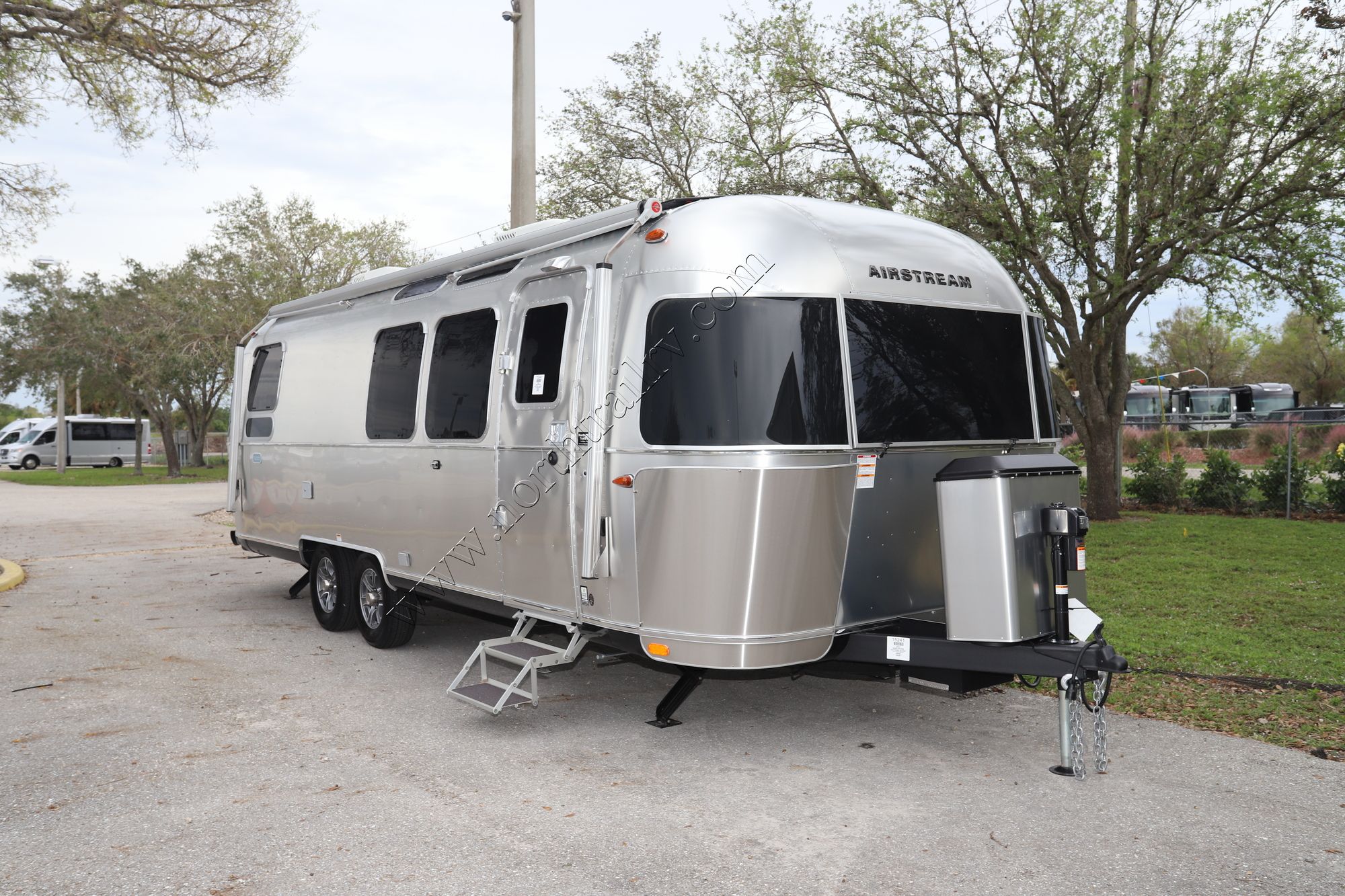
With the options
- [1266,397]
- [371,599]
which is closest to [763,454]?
[371,599]

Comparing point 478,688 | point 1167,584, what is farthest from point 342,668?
point 1167,584

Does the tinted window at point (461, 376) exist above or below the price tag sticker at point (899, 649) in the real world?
above

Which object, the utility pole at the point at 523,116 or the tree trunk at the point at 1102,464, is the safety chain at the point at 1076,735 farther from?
the tree trunk at the point at 1102,464

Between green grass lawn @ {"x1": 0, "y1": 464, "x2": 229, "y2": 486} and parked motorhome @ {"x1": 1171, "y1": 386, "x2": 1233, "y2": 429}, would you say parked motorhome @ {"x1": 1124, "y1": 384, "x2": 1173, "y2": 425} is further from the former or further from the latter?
green grass lawn @ {"x1": 0, "y1": 464, "x2": 229, "y2": 486}

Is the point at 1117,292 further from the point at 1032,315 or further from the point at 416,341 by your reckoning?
the point at 416,341

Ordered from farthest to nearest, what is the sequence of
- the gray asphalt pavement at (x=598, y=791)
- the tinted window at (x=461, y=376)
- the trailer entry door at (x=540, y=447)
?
the tinted window at (x=461, y=376)
the trailer entry door at (x=540, y=447)
the gray asphalt pavement at (x=598, y=791)

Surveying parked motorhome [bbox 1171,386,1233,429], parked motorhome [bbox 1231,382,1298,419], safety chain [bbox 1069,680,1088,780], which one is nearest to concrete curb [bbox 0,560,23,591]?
safety chain [bbox 1069,680,1088,780]

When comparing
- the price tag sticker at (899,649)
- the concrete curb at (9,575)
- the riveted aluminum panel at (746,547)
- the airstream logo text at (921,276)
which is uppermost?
the airstream logo text at (921,276)

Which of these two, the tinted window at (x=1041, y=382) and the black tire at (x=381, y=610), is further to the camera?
the black tire at (x=381, y=610)

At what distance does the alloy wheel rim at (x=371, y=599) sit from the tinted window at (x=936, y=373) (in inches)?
173

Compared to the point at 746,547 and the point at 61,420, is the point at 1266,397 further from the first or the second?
the point at 746,547

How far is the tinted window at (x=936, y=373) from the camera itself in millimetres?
5383

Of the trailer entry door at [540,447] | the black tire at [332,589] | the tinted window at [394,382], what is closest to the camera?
the trailer entry door at [540,447]

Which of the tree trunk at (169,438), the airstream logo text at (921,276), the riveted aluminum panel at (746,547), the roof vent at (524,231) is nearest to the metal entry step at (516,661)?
the riveted aluminum panel at (746,547)
